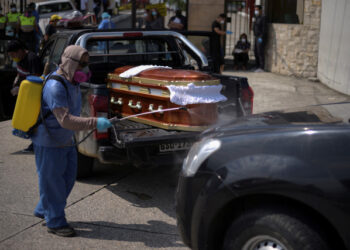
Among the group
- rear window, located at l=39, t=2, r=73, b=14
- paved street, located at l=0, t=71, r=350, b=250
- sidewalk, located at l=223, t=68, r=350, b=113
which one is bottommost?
paved street, located at l=0, t=71, r=350, b=250

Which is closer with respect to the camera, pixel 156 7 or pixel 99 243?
pixel 99 243

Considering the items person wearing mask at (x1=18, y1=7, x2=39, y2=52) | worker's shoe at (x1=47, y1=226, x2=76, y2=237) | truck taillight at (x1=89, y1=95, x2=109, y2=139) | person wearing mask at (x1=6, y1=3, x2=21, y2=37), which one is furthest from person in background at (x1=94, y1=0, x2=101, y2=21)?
worker's shoe at (x1=47, y1=226, x2=76, y2=237)

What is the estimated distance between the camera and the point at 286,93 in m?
12.1

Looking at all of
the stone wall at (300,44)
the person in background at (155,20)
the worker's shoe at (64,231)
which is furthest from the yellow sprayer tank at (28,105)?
the person in background at (155,20)

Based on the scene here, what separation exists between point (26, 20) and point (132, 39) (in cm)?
1224

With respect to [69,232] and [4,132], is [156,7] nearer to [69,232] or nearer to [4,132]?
[4,132]

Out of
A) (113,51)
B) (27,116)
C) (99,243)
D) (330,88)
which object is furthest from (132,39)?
(330,88)

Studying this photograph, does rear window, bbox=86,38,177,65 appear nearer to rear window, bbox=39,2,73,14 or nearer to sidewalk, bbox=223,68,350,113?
sidewalk, bbox=223,68,350,113

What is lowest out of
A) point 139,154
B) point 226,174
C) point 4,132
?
point 4,132

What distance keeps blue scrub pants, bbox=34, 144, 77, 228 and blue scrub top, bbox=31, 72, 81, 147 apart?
0.07 meters

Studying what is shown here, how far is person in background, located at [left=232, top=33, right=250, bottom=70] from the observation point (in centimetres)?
1572

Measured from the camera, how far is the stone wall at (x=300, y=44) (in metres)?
14.0

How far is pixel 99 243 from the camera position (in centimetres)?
442

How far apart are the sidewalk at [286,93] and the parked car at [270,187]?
7017 millimetres
